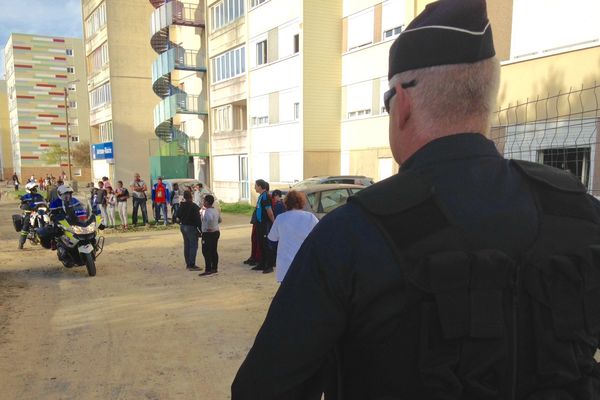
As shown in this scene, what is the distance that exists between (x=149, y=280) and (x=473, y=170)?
7.62 metres

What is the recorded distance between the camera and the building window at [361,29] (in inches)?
724

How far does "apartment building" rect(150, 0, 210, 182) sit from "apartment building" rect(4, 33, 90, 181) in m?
48.7

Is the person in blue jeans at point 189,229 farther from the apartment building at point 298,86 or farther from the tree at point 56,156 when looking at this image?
the tree at point 56,156

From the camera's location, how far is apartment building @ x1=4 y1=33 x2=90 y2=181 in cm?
7106

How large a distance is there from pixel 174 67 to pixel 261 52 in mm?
7364

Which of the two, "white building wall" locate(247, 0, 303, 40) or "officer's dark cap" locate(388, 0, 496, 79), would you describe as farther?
"white building wall" locate(247, 0, 303, 40)

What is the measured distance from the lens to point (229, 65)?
25.9m

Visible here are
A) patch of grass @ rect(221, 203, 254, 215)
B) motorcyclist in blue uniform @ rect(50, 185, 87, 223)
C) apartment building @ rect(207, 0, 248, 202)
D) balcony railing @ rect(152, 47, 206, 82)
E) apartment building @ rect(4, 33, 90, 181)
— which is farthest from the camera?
apartment building @ rect(4, 33, 90, 181)

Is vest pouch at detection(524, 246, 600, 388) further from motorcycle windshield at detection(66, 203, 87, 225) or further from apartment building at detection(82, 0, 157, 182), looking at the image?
apartment building at detection(82, 0, 157, 182)

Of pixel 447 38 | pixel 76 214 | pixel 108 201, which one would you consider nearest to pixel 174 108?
pixel 108 201

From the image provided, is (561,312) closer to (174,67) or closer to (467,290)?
(467,290)

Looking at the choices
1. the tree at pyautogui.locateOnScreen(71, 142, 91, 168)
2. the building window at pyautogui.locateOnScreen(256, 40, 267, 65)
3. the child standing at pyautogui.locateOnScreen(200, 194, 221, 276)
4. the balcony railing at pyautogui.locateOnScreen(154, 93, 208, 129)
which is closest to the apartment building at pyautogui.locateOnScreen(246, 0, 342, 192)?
the building window at pyautogui.locateOnScreen(256, 40, 267, 65)

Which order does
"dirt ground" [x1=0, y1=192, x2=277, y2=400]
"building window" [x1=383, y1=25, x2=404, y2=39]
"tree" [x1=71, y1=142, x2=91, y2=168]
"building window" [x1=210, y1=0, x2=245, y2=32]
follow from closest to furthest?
"dirt ground" [x1=0, y1=192, x2=277, y2=400], "building window" [x1=383, y1=25, x2=404, y2=39], "building window" [x1=210, y1=0, x2=245, y2=32], "tree" [x1=71, y1=142, x2=91, y2=168]

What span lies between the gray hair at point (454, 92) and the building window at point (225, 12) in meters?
25.5
